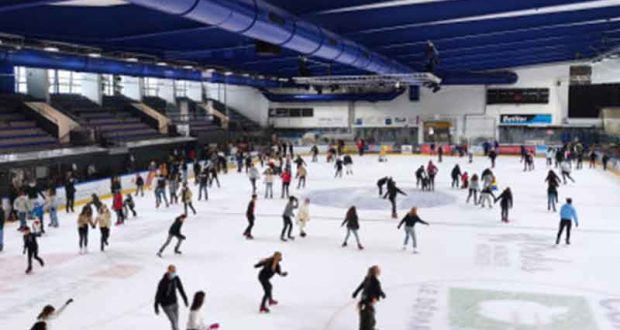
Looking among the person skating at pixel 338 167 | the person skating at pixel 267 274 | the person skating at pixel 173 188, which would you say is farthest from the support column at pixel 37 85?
the person skating at pixel 267 274

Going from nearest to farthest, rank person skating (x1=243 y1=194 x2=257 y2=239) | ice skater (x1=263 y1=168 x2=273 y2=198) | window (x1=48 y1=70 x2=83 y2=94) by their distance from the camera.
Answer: person skating (x1=243 y1=194 x2=257 y2=239) < ice skater (x1=263 y1=168 x2=273 y2=198) < window (x1=48 y1=70 x2=83 y2=94)

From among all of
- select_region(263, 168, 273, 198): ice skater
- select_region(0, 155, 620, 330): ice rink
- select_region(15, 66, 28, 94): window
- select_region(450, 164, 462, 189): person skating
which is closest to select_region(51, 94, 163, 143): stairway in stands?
select_region(15, 66, 28, 94): window

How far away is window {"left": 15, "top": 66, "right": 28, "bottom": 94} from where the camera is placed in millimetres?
30375

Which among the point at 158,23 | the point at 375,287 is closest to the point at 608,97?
the point at 158,23

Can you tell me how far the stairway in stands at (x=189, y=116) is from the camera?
39719 mm

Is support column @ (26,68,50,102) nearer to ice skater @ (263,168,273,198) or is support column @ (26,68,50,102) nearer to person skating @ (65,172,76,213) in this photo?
person skating @ (65,172,76,213)

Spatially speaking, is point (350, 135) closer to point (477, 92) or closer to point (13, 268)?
point (477, 92)

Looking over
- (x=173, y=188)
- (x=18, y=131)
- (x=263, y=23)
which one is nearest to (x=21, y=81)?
(x=18, y=131)

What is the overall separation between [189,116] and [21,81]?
1313 cm

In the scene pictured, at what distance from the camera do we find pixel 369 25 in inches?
632

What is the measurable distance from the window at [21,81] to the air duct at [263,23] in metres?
20.5

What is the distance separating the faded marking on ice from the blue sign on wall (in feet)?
119

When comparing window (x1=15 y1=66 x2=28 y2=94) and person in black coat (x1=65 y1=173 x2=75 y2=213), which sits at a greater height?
window (x1=15 y1=66 x2=28 y2=94)

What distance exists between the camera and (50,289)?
10.8 m
